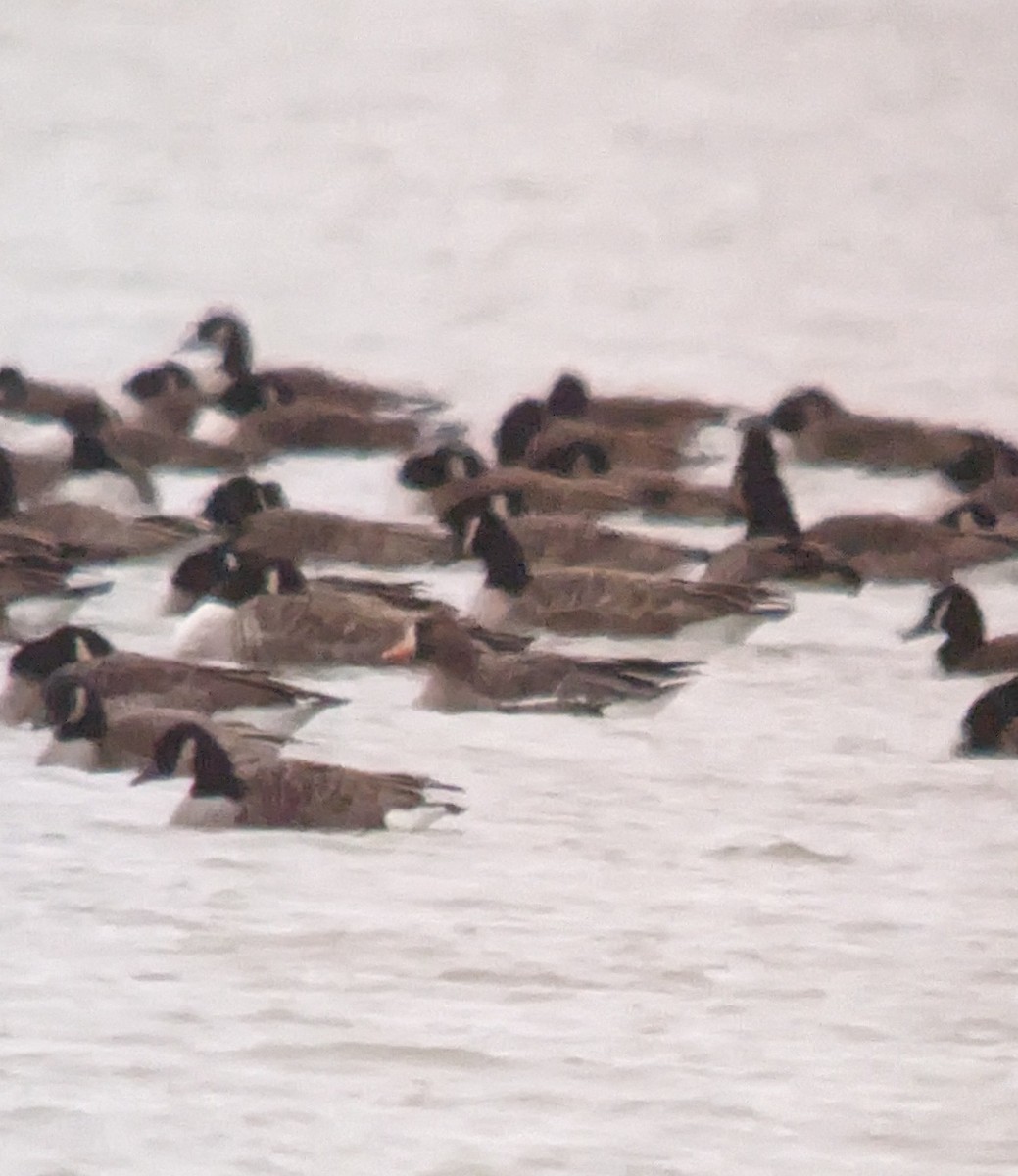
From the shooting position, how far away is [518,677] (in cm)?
701

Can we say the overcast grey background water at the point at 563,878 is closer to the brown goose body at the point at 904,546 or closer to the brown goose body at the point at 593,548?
the brown goose body at the point at 904,546

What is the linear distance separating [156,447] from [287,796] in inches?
171

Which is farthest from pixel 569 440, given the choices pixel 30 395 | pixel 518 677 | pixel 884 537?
pixel 518 677

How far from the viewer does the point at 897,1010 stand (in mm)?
5125

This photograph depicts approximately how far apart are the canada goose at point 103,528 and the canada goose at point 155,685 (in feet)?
4.92

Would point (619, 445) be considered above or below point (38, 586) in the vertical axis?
above

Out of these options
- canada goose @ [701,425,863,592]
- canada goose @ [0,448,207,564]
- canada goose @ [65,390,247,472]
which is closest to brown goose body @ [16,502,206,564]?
canada goose @ [0,448,207,564]

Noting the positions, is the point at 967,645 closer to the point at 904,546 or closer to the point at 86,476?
the point at 904,546

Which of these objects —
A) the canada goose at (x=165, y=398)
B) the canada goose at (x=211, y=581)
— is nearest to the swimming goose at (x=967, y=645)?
the canada goose at (x=211, y=581)

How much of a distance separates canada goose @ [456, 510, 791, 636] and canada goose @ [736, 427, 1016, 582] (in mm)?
713

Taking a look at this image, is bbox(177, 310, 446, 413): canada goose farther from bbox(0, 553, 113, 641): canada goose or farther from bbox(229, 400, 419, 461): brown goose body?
bbox(0, 553, 113, 641): canada goose

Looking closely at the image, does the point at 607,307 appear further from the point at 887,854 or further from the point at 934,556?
the point at 887,854

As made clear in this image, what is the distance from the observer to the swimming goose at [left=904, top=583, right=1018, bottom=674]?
7.46 meters

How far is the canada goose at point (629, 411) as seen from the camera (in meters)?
10.8
